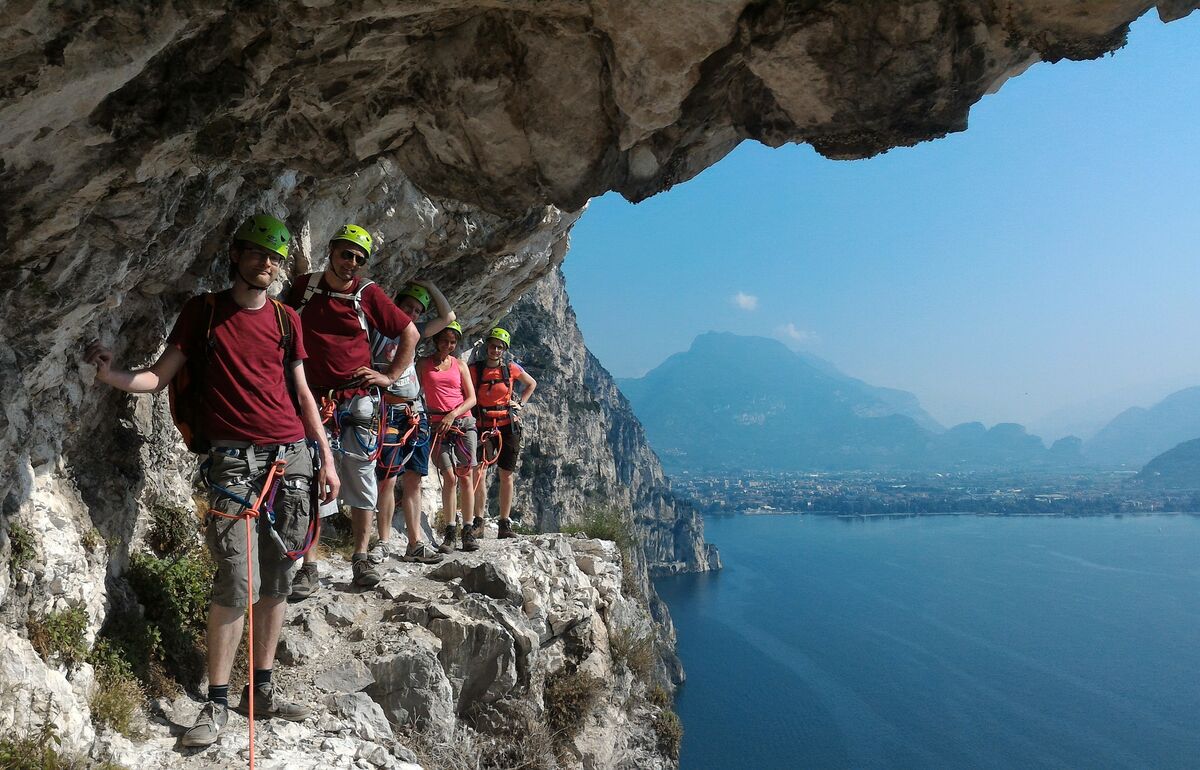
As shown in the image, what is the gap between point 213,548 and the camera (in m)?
3.82

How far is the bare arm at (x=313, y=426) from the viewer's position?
4.24 metres

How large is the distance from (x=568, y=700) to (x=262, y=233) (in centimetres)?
530

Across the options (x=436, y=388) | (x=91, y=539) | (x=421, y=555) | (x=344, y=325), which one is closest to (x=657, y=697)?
(x=421, y=555)

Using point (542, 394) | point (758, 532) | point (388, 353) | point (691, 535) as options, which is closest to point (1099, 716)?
point (542, 394)

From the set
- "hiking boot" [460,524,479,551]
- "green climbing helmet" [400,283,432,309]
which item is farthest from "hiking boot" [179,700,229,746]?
"green climbing helmet" [400,283,432,309]

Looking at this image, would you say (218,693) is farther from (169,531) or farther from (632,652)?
(632,652)

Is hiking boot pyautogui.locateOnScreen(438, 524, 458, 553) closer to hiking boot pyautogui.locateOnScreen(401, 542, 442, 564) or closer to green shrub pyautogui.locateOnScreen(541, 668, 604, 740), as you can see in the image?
hiking boot pyautogui.locateOnScreen(401, 542, 442, 564)

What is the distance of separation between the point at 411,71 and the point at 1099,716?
2430 inches

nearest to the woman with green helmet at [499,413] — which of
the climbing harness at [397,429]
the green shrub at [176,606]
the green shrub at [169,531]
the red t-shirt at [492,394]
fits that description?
the red t-shirt at [492,394]

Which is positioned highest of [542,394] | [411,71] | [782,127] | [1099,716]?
[542,394]

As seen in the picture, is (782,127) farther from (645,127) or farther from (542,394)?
(542,394)

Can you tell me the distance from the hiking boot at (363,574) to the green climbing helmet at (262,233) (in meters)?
3.15

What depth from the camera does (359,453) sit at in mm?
→ 5828

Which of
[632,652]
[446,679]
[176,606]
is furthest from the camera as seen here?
[632,652]
